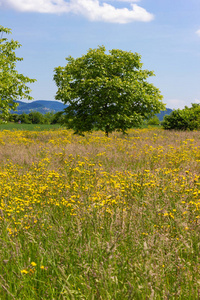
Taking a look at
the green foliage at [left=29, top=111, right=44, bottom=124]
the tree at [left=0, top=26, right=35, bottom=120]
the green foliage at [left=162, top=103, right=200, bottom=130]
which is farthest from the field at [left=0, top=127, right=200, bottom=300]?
the green foliage at [left=29, top=111, right=44, bottom=124]

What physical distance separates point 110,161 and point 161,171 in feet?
10.5

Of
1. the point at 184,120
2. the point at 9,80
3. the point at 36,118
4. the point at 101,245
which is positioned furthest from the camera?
the point at 36,118

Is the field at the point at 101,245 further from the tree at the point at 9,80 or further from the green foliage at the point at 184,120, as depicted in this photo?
the green foliage at the point at 184,120

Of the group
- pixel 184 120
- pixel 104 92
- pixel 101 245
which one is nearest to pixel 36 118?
pixel 184 120

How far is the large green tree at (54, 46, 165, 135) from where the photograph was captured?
61.0 feet

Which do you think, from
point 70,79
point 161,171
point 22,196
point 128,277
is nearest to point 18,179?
point 22,196

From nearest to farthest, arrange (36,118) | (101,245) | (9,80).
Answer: (101,245) < (9,80) < (36,118)

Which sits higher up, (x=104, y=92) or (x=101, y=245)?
(x=104, y=92)

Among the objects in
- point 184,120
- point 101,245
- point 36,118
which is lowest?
point 101,245

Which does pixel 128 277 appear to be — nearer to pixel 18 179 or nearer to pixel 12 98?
pixel 18 179

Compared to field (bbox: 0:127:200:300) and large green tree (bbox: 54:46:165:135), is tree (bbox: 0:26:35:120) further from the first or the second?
field (bbox: 0:127:200:300)

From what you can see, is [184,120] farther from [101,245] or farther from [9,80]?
[101,245]

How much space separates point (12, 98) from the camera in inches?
755

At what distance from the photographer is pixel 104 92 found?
18125 millimetres
